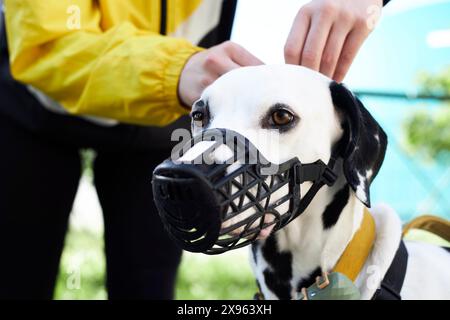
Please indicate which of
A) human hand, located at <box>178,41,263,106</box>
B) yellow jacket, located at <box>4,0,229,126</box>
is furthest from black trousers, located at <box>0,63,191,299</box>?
human hand, located at <box>178,41,263,106</box>

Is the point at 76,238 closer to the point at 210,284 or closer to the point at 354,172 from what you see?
the point at 210,284

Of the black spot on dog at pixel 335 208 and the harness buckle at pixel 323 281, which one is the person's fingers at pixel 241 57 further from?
the harness buckle at pixel 323 281

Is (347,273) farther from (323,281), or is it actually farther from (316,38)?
(316,38)

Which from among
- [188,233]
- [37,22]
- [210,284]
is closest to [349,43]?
[188,233]

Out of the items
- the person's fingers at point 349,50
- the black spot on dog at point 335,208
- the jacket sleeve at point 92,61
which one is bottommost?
the black spot on dog at point 335,208

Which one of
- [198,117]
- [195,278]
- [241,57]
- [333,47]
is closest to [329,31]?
[333,47]

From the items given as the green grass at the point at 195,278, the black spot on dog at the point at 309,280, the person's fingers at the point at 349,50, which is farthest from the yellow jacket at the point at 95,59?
the green grass at the point at 195,278

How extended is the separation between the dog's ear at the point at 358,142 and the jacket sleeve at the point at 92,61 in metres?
0.38

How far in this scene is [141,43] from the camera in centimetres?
136

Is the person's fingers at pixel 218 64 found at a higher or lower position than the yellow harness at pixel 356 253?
higher

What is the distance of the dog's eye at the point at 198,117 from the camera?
1.22 meters

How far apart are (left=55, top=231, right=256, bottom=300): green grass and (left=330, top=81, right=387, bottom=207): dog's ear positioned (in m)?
1.94

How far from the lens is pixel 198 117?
1.23 meters

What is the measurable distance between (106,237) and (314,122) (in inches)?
37.1
